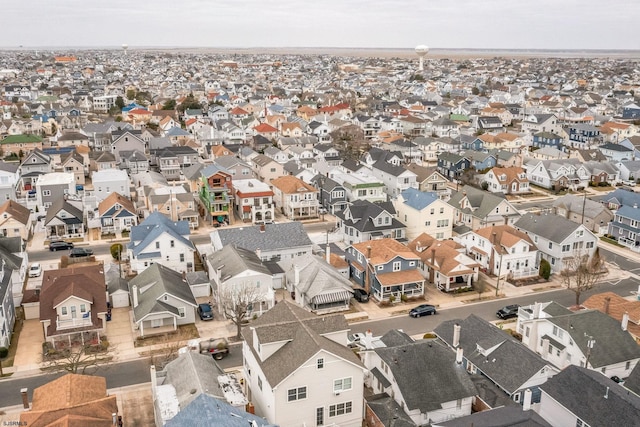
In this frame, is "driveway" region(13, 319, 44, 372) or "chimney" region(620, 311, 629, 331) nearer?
"chimney" region(620, 311, 629, 331)

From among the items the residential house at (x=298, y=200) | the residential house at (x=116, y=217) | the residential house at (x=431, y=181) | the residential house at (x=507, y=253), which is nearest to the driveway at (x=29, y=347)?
the residential house at (x=116, y=217)

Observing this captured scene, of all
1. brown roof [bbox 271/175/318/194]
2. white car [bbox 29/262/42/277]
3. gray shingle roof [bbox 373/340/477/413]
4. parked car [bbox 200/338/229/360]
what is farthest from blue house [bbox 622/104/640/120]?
white car [bbox 29/262/42/277]

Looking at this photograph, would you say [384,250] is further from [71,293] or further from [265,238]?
[71,293]

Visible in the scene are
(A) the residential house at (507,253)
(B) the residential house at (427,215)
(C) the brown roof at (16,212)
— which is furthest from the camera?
(C) the brown roof at (16,212)

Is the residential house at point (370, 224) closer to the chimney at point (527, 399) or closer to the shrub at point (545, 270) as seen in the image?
the shrub at point (545, 270)

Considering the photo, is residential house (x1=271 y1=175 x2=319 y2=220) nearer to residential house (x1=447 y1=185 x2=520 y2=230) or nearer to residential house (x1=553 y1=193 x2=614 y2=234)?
residential house (x1=447 y1=185 x2=520 y2=230)

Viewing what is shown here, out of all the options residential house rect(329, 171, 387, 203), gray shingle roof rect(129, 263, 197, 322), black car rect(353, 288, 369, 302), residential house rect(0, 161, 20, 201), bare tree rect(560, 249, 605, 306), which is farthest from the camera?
residential house rect(0, 161, 20, 201)
